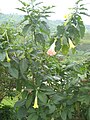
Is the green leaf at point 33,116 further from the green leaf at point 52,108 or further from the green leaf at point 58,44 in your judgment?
the green leaf at point 58,44

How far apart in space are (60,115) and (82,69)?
0.28 m

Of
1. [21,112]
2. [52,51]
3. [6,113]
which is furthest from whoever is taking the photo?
[6,113]

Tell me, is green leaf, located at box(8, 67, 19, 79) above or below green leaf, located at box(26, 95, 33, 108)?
above

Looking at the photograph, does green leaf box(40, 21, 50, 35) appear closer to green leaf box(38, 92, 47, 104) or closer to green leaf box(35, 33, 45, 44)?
green leaf box(35, 33, 45, 44)

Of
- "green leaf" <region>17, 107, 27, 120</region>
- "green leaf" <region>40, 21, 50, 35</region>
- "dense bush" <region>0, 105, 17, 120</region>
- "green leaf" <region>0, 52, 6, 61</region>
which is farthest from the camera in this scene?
"dense bush" <region>0, 105, 17, 120</region>

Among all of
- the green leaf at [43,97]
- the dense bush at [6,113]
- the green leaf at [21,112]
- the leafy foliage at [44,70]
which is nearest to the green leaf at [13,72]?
the leafy foliage at [44,70]

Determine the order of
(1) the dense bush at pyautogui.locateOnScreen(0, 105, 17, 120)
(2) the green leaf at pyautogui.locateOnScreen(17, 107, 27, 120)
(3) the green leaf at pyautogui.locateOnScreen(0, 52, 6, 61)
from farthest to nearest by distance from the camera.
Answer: (1) the dense bush at pyautogui.locateOnScreen(0, 105, 17, 120) < (2) the green leaf at pyautogui.locateOnScreen(17, 107, 27, 120) < (3) the green leaf at pyautogui.locateOnScreen(0, 52, 6, 61)

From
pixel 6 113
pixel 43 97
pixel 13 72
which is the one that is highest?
pixel 13 72

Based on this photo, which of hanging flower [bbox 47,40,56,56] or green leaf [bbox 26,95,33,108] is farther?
green leaf [bbox 26,95,33,108]

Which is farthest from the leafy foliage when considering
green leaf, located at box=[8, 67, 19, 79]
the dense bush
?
the dense bush

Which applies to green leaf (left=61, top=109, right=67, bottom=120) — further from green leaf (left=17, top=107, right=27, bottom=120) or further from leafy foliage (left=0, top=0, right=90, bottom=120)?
green leaf (left=17, top=107, right=27, bottom=120)

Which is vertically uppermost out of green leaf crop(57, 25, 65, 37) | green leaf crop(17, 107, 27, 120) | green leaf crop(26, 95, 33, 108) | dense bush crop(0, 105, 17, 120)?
green leaf crop(57, 25, 65, 37)

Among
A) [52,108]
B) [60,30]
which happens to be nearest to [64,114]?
[52,108]

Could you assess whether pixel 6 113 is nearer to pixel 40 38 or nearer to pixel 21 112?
pixel 21 112
